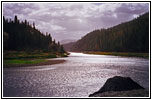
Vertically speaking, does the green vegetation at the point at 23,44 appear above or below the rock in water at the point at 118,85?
above

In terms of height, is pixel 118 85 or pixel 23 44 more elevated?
pixel 23 44

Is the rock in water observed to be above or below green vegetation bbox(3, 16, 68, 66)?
below

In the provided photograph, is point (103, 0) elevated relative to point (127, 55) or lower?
elevated

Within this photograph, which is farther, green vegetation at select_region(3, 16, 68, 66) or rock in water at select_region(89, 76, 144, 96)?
green vegetation at select_region(3, 16, 68, 66)

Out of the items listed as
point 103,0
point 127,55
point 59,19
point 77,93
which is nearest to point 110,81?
point 77,93

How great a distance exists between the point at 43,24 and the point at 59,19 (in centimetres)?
259

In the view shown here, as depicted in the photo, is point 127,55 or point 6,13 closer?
point 6,13

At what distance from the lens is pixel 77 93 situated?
1620cm

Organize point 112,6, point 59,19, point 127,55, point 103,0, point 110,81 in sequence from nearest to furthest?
point 103,0, point 110,81, point 112,6, point 59,19, point 127,55

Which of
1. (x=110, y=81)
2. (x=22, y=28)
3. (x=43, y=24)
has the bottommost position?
(x=110, y=81)

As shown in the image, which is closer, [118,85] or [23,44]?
[118,85]

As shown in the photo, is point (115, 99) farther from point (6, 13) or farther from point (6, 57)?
point (6, 57)

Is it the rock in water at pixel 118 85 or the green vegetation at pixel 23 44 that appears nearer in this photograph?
the rock in water at pixel 118 85

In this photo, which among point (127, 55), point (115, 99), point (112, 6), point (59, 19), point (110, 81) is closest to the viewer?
point (115, 99)
